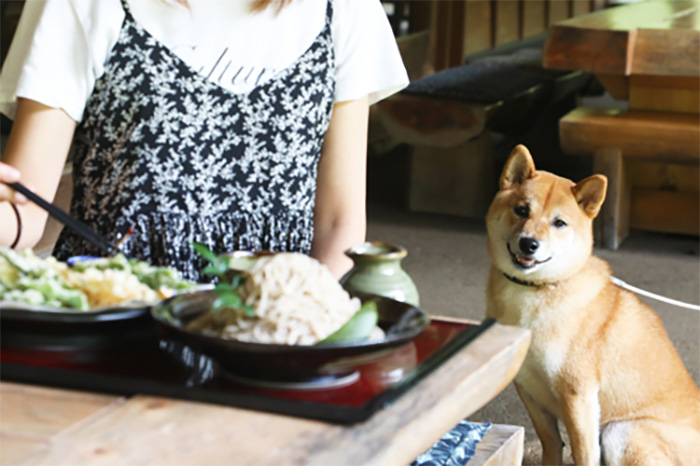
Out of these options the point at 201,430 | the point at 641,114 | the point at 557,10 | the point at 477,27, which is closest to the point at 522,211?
the point at 201,430

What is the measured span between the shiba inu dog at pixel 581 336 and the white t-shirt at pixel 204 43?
1.65 feet

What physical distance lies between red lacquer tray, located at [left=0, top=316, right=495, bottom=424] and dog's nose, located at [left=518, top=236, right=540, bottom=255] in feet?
3.23

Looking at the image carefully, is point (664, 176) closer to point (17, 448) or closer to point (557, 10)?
point (557, 10)

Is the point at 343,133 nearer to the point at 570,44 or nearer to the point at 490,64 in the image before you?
the point at 570,44

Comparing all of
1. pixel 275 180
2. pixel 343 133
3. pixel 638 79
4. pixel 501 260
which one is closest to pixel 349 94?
pixel 343 133

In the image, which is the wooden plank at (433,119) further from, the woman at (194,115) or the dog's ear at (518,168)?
the woman at (194,115)

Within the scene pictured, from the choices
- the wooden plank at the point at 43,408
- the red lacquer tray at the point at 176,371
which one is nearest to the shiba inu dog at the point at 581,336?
the red lacquer tray at the point at 176,371

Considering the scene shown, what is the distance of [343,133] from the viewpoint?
174 cm

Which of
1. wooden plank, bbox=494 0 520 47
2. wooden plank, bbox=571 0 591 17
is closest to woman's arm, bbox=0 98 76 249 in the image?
wooden plank, bbox=494 0 520 47

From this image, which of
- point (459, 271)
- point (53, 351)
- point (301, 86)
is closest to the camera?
point (53, 351)

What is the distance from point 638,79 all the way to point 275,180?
2.88 metres

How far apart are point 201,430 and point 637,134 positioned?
338 cm

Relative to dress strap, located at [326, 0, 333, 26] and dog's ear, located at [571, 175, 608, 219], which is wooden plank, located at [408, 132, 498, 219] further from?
dress strap, located at [326, 0, 333, 26]

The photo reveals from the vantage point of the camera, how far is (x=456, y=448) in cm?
152
